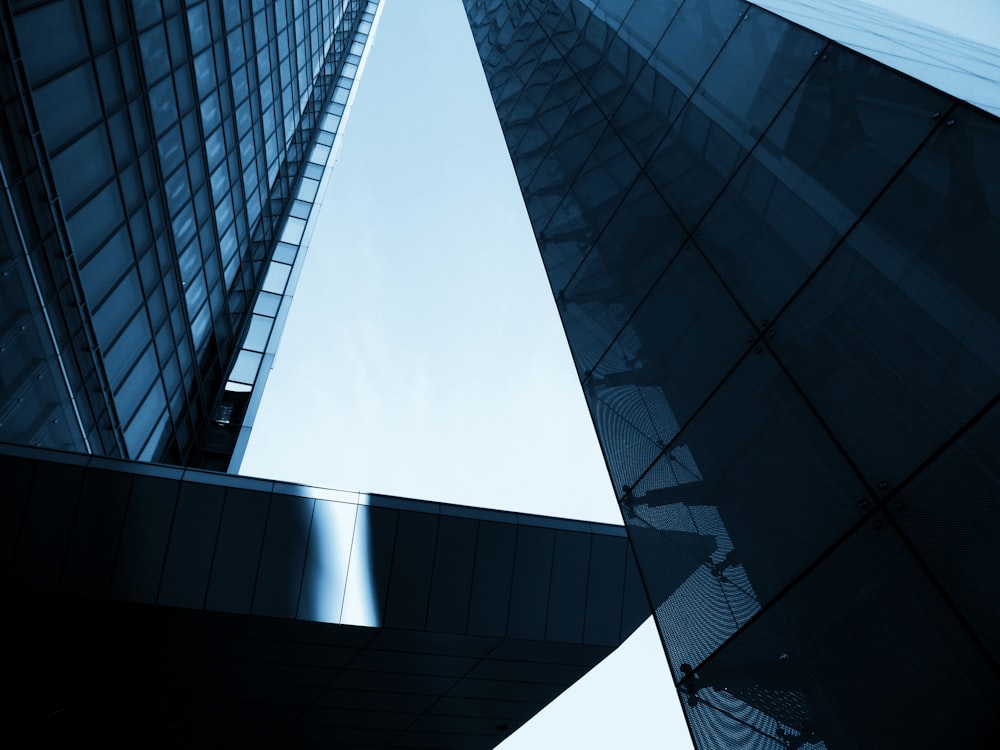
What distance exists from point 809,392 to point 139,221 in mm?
15664

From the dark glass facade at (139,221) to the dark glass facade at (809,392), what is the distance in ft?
31.5

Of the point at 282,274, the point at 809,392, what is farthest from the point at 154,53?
the point at 809,392

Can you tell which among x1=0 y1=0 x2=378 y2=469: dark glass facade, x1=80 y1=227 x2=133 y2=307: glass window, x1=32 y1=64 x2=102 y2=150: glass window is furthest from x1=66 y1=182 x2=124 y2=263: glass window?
x1=32 y1=64 x2=102 y2=150: glass window

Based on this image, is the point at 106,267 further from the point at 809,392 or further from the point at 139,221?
the point at 809,392

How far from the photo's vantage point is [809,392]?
5086 mm

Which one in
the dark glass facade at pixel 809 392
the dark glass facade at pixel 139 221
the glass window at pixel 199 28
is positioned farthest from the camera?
the glass window at pixel 199 28

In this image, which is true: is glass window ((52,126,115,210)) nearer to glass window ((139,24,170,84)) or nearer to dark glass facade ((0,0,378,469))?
dark glass facade ((0,0,378,469))

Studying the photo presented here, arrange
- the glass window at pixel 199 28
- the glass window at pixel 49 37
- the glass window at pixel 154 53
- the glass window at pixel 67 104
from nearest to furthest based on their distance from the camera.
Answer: the glass window at pixel 49 37, the glass window at pixel 67 104, the glass window at pixel 154 53, the glass window at pixel 199 28

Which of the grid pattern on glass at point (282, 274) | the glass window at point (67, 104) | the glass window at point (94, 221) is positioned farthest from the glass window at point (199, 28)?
the grid pattern on glass at point (282, 274)

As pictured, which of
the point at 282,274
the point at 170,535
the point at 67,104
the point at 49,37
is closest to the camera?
the point at 49,37

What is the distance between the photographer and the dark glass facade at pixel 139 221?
11.9m

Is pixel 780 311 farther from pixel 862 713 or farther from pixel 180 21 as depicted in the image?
pixel 180 21

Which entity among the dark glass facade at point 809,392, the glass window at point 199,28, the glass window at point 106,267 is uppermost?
the glass window at point 199,28

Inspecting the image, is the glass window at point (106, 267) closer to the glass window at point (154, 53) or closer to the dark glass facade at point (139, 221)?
the dark glass facade at point (139, 221)
